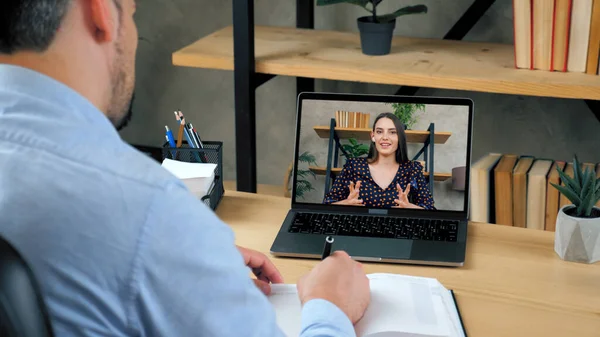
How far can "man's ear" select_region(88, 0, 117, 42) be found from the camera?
755mm

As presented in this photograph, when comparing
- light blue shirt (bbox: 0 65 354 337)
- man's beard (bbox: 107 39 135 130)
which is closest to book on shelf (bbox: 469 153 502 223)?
man's beard (bbox: 107 39 135 130)

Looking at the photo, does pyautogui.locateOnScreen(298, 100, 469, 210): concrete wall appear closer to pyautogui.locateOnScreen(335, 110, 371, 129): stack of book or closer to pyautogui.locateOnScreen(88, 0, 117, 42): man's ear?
pyautogui.locateOnScreen(335, 110, 371, 129): stack of book

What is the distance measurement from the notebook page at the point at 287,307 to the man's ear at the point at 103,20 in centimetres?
47

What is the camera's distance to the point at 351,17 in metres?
2.26

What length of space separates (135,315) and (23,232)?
116mm

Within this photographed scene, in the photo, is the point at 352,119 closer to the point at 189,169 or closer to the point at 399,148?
the point at 399,148

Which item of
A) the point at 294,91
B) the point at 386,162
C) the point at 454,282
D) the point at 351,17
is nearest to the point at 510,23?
the point at 351,17

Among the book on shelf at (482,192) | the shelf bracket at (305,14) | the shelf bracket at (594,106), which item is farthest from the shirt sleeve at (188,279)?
the shelf bracket at (305,14)

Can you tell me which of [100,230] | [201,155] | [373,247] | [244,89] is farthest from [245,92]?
[100,230]

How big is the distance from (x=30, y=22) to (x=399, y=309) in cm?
66

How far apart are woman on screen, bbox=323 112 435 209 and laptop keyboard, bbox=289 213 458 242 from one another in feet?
0.12

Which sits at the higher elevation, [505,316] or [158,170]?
[158,170]

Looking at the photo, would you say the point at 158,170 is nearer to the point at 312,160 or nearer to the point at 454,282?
the point at 454,282

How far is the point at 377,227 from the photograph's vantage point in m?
1.45
